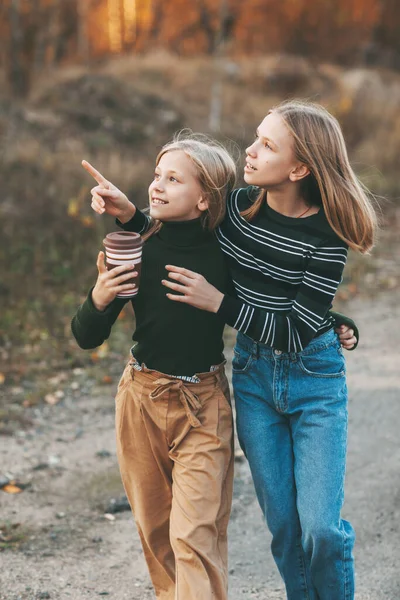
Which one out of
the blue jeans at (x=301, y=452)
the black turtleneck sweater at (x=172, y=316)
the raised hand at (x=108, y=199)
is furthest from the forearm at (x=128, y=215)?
the blue jeans at (x=301, y=452)

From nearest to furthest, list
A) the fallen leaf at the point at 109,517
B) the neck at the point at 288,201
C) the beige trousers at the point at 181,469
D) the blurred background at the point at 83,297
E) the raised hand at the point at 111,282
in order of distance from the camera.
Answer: the raised hand at the point at 111,282
the beige trousers at the point at 181,469
the neck at the point at 288,201
the blurred background at the point at 83,297
the fallen leaf at the point at 109,517

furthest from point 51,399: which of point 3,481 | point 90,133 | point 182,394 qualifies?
point 90,133

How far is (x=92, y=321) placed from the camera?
2.59 meters

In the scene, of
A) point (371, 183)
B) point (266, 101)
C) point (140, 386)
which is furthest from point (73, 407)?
point (266, 101)

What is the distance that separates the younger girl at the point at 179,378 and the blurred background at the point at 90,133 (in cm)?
40

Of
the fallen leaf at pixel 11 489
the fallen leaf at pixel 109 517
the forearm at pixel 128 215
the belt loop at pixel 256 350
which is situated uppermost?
the forearm at pixel 128 215

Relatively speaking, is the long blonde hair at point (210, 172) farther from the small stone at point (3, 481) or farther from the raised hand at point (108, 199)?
the small stone at point (3, 481)

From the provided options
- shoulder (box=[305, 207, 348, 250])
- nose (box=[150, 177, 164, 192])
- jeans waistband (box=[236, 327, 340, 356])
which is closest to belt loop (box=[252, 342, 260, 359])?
jeans waistband (box=[236, 327, 340, 356])

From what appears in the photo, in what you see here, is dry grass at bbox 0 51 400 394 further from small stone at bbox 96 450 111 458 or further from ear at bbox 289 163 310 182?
small stone at bbox 96 450 111 458

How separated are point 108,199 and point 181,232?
279 mm

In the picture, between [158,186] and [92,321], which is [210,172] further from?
[92,321]

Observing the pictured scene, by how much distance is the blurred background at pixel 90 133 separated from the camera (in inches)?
282

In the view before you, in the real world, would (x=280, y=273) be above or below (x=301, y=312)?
above

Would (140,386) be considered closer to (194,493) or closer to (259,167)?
(194,493)
